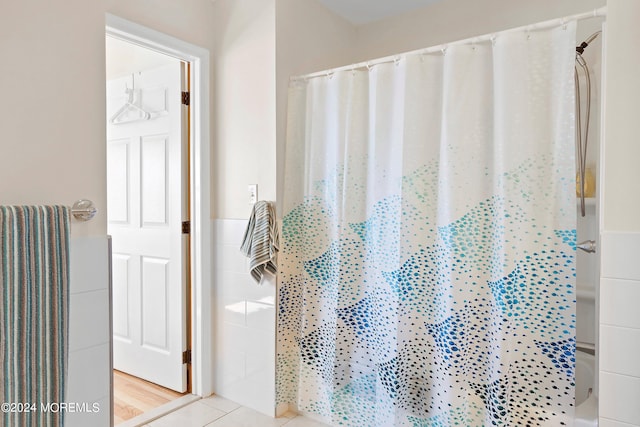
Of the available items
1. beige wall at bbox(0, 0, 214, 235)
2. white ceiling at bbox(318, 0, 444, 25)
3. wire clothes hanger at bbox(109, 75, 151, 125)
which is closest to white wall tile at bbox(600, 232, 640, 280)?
white ceiling at bbox(318, 0, 444, 25)

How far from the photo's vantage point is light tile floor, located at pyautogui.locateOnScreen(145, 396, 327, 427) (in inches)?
84.4

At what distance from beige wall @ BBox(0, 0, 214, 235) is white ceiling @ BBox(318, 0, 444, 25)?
121 centimetres

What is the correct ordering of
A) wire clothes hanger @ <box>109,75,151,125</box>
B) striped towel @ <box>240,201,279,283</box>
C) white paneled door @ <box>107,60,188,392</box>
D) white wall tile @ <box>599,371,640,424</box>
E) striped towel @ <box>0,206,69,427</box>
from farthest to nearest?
wire clothes hanger @ <box>109,75,151,125</box> → white paneled door @ <box>107,60,188,392</box> → striped towel @ <box>240,201,279,283</box> → striped towel @ <box>0,206,69,427</box> → white wall tile @ <box>599,371,640,424</box>

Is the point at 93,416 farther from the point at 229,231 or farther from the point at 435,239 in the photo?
the point at 435,239

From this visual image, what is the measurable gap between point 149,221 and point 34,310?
1207mm

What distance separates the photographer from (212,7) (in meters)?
2.40

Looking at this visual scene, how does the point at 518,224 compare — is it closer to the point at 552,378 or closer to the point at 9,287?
the point at 552,378

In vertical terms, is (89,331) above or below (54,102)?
below

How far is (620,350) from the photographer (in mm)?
1234

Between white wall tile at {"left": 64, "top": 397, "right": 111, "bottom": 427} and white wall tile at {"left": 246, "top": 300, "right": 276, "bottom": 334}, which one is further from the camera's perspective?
white wall tile at {"left": 246, "top": 300, "right": 276, "bottom": 334}

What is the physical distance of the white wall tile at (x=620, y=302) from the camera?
1.21 metres

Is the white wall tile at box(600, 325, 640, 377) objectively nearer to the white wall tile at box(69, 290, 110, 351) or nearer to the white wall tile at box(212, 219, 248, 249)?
the white wall tile at box(212, 219, 248, 249)

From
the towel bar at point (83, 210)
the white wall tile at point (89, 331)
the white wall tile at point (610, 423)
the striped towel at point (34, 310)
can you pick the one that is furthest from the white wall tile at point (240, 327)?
the white wall tile at point (610, 423)

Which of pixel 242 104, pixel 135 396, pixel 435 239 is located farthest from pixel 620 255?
pixel 135 396
